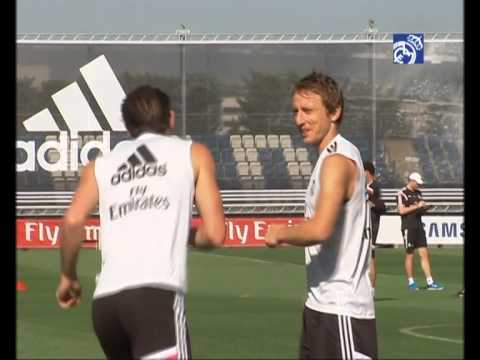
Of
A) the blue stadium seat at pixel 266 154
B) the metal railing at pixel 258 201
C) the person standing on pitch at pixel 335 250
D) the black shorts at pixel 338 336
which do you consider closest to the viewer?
the person standing on pitch at pixel 335 250

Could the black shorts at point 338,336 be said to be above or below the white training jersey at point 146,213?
below

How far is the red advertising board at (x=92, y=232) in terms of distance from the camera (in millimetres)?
37906

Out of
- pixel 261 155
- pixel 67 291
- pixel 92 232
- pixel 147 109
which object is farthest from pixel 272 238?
pixel 261 155

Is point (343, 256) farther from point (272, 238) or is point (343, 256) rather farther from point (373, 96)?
point (373, 96)

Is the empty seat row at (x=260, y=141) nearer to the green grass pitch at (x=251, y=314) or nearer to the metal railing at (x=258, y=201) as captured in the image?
the metal railing at (x=258, y=201)

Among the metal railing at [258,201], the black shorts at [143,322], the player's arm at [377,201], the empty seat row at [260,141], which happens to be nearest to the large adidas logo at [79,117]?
the metal railing at [258,201]

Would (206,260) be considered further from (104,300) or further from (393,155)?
(104,300)

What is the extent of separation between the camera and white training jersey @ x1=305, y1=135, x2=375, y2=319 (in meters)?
7.28

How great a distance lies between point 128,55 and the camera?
1813 inches

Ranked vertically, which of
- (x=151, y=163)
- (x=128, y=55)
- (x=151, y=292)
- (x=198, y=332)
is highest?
(x=128, y=55)

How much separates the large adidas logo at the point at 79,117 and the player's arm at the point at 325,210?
1490 inches

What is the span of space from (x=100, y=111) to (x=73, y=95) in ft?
3.29
